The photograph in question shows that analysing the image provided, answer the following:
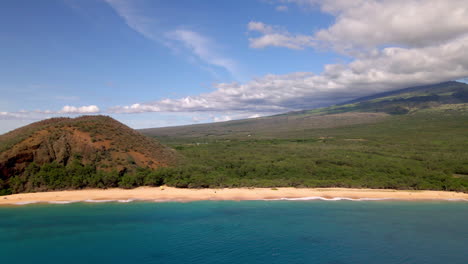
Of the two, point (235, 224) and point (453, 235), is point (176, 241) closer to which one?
point (235, 224)

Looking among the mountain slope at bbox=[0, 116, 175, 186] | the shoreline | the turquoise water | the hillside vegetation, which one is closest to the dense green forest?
the hillside vegetation

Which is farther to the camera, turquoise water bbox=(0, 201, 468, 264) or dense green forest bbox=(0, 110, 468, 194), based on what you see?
dense green forest bbox=(0, 110, 468, 194)

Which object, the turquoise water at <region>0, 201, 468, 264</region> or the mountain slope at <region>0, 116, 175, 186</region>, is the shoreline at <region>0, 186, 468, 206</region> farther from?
the mountain slope at <region>0, 116, 175, 186</region>

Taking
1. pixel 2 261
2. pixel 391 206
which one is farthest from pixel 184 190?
pixel 391 206

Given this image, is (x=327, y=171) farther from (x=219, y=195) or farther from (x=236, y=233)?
(x=236, y=233)

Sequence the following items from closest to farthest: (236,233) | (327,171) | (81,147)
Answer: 1. (236,233)
2. (81,147)
3. (327,171)

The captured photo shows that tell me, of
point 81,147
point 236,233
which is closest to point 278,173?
point 236,233

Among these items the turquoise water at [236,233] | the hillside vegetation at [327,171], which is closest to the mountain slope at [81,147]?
the hillside vegetation at [327,171]
